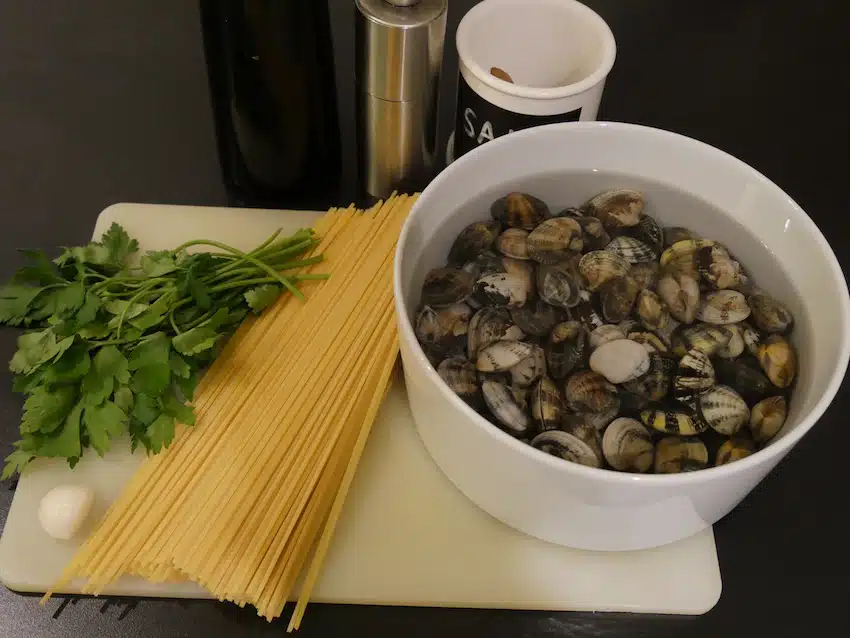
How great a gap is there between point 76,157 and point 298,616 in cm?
61

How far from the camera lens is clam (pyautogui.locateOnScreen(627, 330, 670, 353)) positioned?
634 millimetres

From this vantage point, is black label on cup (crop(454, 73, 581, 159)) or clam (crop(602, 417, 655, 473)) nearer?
clam (crop(602, 417, 655, 473))

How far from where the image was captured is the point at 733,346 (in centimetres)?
64

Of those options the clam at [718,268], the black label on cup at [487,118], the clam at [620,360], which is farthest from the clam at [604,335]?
the black label on cup at [487,118]

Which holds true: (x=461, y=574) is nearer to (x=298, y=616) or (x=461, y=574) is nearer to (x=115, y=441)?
(x=298, y=616)

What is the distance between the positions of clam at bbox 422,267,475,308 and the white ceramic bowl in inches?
0.4

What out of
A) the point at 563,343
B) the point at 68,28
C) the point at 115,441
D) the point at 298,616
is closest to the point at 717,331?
the point at 563,343

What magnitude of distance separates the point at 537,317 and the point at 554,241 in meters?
0.08

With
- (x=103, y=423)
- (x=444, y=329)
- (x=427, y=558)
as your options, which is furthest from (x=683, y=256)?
(x=103, y=423)

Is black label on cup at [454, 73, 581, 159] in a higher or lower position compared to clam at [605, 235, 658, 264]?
higher

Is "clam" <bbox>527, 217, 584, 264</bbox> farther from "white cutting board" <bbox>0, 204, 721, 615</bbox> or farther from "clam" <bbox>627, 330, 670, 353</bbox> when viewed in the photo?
"white cutting board" <bbox>0, 204, 721, 615</bbox>

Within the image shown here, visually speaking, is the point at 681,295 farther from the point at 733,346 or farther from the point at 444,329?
the point at 444,329

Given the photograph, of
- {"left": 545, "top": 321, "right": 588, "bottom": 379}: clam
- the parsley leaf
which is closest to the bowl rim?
{"left": 545, "top": 321, "right": 588, "bottom": 379}: clam

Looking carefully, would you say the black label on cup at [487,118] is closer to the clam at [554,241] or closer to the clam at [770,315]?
the clam at [554,241]
